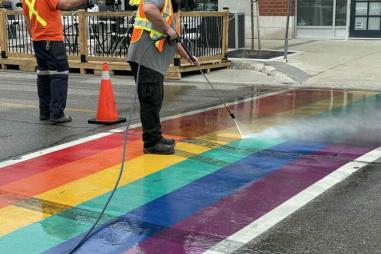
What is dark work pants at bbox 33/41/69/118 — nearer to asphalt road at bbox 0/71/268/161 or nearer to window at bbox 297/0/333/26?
asphalt road at bbox 0/71/268/161

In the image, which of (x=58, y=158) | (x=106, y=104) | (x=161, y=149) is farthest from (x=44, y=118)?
(x=161, y=149)

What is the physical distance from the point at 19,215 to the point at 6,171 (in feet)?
4.36

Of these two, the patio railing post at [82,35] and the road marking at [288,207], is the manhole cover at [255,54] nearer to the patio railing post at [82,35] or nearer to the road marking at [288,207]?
the patio railing post at [82,35]

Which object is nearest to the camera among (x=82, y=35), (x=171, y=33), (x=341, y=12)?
(x=171, y=33)

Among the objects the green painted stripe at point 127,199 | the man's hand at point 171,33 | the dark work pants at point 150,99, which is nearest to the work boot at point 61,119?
the dark work pants at point 150,99

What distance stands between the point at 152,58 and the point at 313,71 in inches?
298

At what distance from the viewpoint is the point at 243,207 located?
4715 mm

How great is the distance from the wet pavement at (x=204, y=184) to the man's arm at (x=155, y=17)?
4.59 ft

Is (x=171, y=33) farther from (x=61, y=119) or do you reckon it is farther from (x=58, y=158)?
(x=61, y=119)

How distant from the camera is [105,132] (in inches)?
295

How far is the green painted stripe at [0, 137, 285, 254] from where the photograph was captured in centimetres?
410

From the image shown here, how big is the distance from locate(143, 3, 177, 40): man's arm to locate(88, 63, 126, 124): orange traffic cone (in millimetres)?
2156

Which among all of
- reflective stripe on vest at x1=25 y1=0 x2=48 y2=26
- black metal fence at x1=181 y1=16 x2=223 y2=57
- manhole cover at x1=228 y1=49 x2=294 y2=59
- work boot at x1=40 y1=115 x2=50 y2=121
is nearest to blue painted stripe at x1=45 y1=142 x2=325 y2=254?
work boot at x1=40 y1=115 x2=50 y2=121

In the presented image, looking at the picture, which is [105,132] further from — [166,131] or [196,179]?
[196,179]
